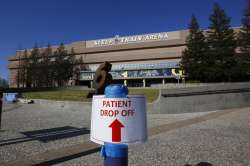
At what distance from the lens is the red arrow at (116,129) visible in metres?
2.20

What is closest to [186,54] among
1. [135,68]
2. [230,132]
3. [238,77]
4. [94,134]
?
[238,77]

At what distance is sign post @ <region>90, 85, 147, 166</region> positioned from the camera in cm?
220

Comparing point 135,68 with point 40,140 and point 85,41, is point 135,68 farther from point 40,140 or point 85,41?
point 40,140

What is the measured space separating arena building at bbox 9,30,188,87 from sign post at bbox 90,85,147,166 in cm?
6157

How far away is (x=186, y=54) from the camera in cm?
4731

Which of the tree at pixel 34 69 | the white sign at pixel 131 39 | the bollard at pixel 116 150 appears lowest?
the bollard at pixel 116 150

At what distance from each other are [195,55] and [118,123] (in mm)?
45693

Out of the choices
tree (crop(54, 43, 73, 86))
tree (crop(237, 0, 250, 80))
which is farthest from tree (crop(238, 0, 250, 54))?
tree (crop(54, 43, 73, 86))

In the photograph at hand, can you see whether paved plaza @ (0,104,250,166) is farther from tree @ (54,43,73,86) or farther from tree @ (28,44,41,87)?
tree @ (28,44,41,87)

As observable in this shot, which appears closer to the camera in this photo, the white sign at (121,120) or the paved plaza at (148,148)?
the white sign at (121,120)

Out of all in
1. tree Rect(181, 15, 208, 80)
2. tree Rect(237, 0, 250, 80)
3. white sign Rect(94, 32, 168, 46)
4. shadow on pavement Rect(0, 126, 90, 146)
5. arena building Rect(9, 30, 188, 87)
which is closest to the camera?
shadow on pavement Rect(0, 126, 90, 146)

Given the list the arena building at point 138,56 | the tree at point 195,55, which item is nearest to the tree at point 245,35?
the tree at point 195,55

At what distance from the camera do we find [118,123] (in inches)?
86.5

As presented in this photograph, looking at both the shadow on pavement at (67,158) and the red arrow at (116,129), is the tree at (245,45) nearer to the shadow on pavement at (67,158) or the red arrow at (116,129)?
the shadow on pavement at (67,158)
